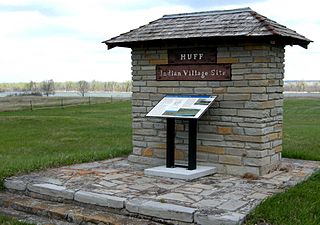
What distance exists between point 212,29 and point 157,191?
10.1 feet

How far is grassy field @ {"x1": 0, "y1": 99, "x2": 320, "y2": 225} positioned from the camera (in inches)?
238

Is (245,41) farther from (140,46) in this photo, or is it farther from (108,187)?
(108,187)

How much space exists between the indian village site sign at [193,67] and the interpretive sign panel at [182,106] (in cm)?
38

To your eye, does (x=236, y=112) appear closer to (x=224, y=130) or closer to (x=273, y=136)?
(x=224, y=130)

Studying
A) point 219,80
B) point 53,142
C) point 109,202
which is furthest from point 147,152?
point 53,142

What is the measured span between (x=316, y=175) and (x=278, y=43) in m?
2.39

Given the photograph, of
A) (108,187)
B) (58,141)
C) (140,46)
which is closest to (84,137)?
(58,141)

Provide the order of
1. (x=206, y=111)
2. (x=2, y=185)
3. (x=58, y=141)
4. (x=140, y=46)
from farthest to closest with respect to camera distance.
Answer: (x=58, y=141)
(x=140, y=46)
(x=206, y=111)
(x=2, y=185)

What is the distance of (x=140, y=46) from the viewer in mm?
9305

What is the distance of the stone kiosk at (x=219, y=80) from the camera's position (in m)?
8.12

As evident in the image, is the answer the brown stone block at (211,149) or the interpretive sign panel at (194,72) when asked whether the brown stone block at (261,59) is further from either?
the brown stone block at (211,149)

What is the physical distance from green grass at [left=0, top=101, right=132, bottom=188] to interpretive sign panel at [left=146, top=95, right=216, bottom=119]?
2.43 m

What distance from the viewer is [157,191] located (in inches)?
282

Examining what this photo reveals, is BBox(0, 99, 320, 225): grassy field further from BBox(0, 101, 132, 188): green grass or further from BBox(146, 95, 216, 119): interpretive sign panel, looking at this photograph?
BBox(146, 95, 216, 119): interpretive sign panel
